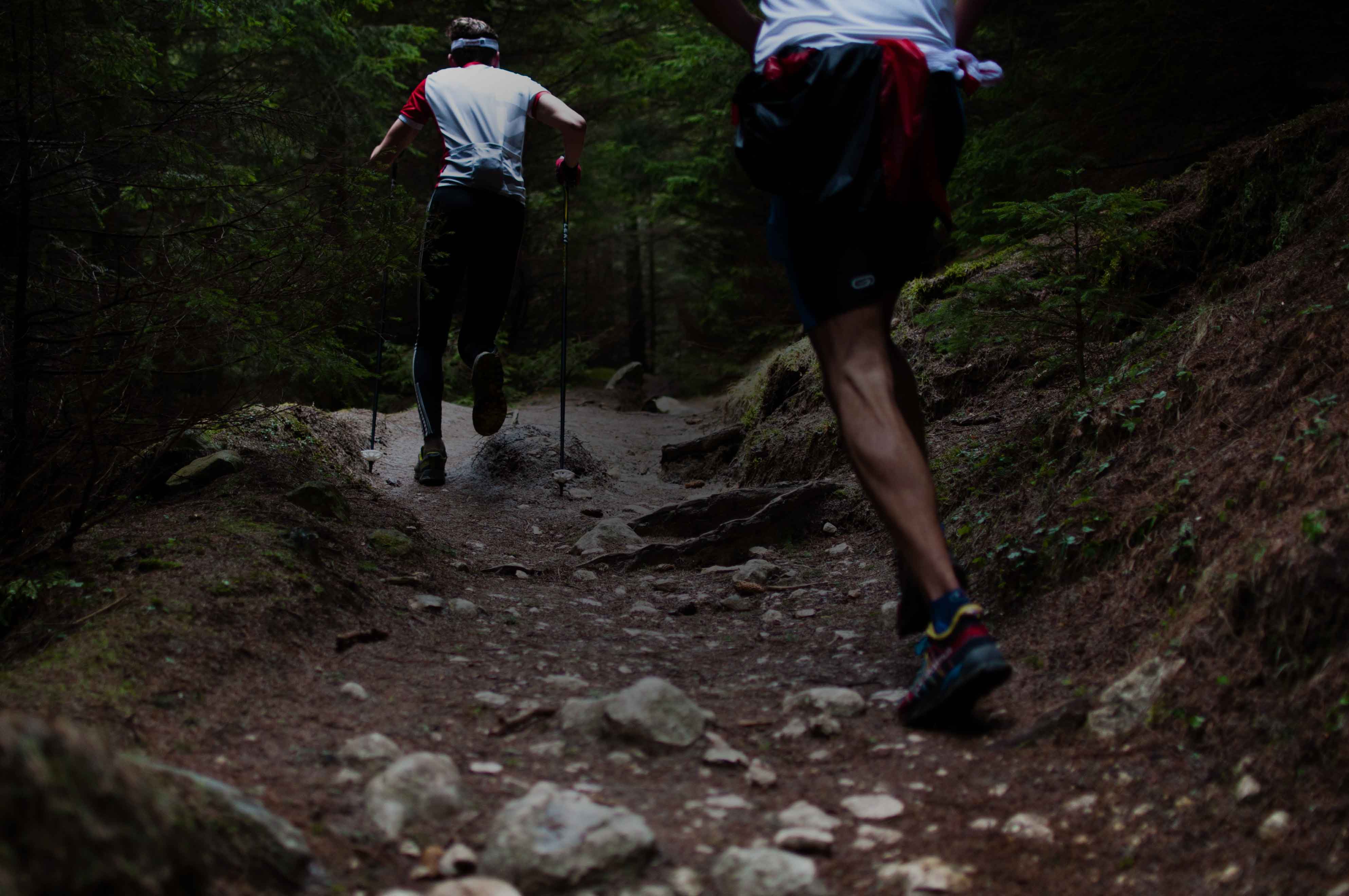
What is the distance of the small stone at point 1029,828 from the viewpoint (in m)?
1.69

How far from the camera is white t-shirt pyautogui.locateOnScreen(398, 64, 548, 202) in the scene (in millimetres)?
5598

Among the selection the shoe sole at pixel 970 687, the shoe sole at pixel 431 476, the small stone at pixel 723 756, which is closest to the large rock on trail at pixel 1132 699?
the shoe sole at pixel 970 687

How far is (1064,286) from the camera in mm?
3779

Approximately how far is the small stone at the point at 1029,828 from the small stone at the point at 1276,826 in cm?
33

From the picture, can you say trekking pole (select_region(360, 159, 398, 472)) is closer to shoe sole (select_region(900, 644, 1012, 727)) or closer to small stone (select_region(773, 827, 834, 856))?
shoe sole (select_region(900, 644, 1012, 727))

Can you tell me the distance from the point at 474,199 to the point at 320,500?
8.10 ft

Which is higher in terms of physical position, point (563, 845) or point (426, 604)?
point (563, 845)

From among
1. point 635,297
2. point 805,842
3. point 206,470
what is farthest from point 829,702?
point 635,297

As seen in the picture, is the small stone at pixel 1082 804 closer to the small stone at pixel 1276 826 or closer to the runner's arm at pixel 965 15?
the small stone at pixel 1276 826

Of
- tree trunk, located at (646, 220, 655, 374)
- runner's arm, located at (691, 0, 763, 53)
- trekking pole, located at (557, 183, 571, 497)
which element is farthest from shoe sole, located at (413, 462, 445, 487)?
tree trunk, located at (646, 220, 655, 374)

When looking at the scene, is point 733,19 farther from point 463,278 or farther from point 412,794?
point 463,278

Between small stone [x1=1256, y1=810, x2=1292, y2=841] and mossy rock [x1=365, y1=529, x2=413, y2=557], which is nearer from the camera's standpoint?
small stone [x1=1256, y1=810, x2=1292, y2=841]

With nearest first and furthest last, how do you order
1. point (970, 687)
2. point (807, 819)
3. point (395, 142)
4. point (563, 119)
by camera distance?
1. point (807, 819)
2. point (970, 687)
3. point (395, 142)
4. point (563, 119)

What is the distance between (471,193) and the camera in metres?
5.64
